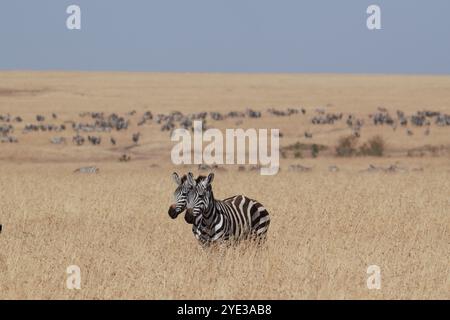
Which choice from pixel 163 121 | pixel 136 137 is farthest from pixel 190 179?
pixel 163 121

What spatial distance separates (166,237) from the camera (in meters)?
13.5

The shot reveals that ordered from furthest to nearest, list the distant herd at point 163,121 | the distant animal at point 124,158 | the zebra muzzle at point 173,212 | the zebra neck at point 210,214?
the distant herd at point 163,121
the distant animal at point 124,158
the zebra neck at point 210,214
the zebra muzzle at point 173,212

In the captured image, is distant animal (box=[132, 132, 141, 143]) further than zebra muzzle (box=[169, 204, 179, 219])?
Yes

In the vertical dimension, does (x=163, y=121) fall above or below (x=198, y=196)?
above

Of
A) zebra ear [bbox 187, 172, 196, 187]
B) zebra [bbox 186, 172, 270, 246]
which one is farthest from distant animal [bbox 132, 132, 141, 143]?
zebra ear [bbox 187, 172, 196, 187]

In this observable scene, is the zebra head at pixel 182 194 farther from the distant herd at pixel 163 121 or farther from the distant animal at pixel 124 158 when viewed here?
the distant herd at pixel 163 121

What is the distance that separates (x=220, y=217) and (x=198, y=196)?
68cm

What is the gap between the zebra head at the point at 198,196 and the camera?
997 centimetres

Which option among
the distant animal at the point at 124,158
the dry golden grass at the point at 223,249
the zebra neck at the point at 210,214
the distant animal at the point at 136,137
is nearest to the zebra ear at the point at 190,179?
the zebra neck at the point at 210,214

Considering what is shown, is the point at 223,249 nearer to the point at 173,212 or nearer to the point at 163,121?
the point at 173,212

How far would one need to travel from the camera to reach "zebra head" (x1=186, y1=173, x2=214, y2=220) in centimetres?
997

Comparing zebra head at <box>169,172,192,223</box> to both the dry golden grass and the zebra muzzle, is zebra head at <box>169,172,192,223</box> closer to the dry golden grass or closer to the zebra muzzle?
the zebra muzzle

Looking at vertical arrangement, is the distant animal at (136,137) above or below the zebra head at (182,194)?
above

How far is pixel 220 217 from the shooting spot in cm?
1061
